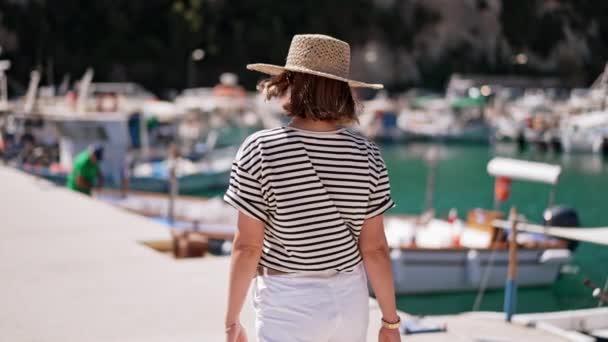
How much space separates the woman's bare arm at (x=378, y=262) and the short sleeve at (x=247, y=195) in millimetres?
409

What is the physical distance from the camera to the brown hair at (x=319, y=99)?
2.67m

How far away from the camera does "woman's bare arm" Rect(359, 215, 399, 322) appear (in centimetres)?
284

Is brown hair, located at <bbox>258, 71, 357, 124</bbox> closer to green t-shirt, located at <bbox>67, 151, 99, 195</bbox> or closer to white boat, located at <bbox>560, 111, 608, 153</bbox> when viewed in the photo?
green t-shirt, located at <bbox>67, 151, 99, 195</bbox>

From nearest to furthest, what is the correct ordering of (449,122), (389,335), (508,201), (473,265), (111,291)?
(389,335) < (111,291) < (473,265) < (508,201) < (449,122)

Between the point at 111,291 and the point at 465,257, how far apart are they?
7.94m

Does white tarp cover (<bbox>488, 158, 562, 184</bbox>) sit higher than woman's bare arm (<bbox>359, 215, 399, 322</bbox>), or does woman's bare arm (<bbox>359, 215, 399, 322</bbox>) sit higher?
woman's bare arm (<bbox>359, 215, 399, 322</bbox>)

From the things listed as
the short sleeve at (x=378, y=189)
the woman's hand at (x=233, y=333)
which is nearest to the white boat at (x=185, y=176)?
the woman's hand at (x=233, y=333)


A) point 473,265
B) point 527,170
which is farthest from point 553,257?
point 527,170

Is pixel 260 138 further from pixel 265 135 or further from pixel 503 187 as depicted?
pixel 503 187

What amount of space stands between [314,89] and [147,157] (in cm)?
2578

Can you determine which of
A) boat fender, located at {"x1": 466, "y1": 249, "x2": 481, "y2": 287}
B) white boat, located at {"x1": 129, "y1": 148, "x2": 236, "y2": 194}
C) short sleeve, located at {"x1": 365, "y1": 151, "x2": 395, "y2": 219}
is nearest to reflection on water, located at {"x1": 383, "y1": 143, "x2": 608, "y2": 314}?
boat fender, located at {"x1": 466, "y1": 249, "x2": 481, "y2": 287}

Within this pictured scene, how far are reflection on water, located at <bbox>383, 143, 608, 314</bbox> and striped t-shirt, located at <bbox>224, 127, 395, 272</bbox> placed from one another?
Answer: 24.0ft

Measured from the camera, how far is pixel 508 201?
25.9 metres

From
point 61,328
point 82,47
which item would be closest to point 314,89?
point 61,328
